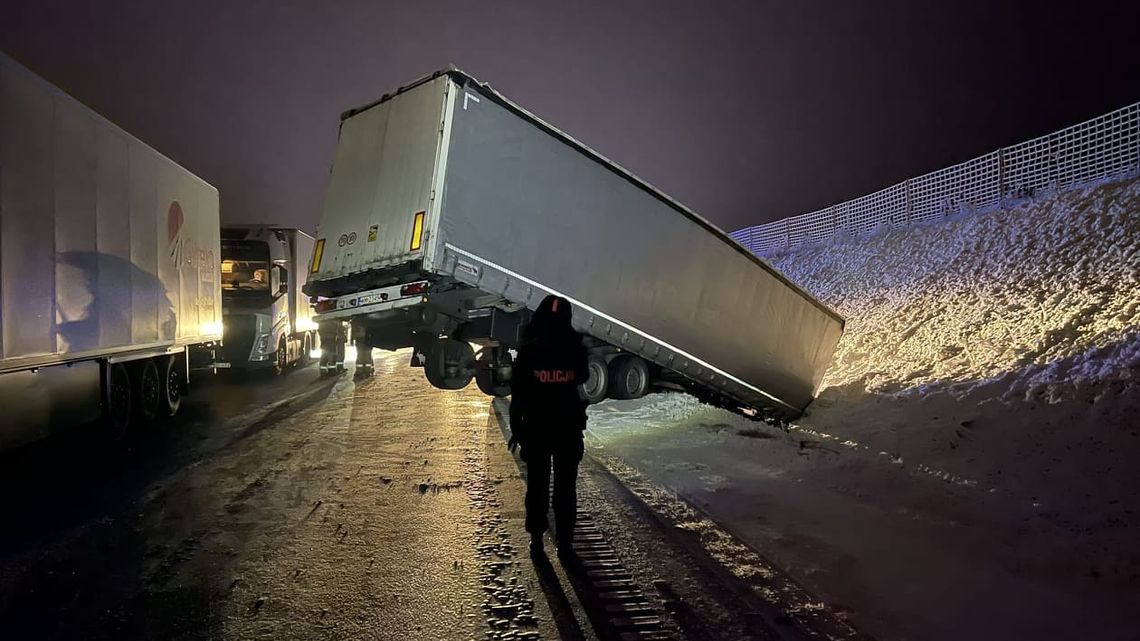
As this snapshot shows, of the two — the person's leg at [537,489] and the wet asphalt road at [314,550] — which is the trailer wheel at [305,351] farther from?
the person's leg at [537,489]

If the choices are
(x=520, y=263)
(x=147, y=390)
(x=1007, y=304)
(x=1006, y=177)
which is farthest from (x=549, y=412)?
(x=1006, y=177)

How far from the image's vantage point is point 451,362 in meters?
9.88

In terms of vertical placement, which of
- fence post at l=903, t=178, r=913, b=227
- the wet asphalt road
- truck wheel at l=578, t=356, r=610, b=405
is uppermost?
fence post at l=903, t=178, r=913, b=227

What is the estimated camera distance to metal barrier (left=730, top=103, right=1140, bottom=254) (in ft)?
39.0

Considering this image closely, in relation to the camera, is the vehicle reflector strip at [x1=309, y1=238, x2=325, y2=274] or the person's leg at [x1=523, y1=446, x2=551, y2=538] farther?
the vehicle reflector strip at [x1=309, y1=238, x2=325, y2=274]

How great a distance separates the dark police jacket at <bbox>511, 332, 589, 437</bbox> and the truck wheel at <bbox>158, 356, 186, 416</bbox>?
876 cm

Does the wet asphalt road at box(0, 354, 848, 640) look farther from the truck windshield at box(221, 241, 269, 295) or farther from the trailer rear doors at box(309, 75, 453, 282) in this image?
the truck windshield at box(221, 241, 269, 295)

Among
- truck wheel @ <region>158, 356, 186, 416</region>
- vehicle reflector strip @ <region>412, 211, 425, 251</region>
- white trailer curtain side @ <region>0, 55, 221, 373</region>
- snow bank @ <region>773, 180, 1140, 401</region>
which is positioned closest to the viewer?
white trailer curtain side @ <region>0, 55, 221, 373</region>

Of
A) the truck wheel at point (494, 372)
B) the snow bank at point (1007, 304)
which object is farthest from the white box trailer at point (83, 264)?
the snow bank at point (1007, 304)

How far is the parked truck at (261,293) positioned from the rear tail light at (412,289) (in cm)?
881

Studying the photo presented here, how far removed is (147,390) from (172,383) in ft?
3.69

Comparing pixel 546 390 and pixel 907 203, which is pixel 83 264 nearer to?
pixel 546 390

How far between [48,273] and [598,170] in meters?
6.29

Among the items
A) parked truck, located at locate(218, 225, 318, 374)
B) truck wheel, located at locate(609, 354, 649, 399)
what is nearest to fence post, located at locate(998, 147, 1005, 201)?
truck wheel, located at locate(609, 354, 649, 399)
